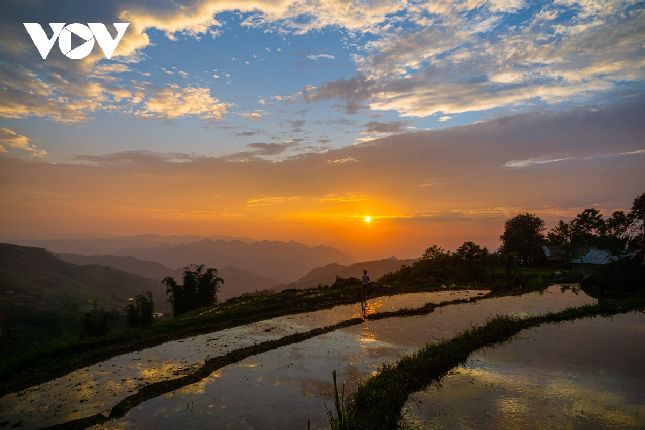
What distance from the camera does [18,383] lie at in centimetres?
1742

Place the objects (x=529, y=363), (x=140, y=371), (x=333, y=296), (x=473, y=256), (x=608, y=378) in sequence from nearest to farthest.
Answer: (x=608, y=378), (x=529, y=363), (x=140, y=371), (x=333, y=296), (x=473, y=256)

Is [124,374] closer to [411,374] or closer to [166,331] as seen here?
[166,331]

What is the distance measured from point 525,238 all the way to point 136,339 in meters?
69.3

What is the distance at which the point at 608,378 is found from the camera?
13133 mm

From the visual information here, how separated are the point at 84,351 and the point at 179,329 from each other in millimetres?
6011

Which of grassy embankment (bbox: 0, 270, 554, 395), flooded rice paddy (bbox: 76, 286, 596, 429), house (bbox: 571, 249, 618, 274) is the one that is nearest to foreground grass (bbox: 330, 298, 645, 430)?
flooded rice paddy (bbox: 76, 286, 596, 429)

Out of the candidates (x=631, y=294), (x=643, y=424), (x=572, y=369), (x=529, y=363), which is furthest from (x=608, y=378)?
(x=631, y=294)

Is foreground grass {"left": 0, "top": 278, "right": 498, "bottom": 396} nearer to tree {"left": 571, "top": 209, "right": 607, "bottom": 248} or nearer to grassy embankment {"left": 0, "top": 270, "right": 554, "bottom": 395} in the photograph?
grassy embankment {"left": 0, "top": 270, "right": 554, "bottom": 395}

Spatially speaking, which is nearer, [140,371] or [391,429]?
[391,429]

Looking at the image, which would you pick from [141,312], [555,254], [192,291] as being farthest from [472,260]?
[141,312]

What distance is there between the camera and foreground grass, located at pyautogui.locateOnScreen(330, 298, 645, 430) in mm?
10656

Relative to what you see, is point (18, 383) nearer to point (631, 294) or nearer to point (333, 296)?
point (333, 296)

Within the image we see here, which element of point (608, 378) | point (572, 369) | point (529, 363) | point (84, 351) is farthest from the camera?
point (84, 351)

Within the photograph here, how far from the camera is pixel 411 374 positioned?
14055 mm
